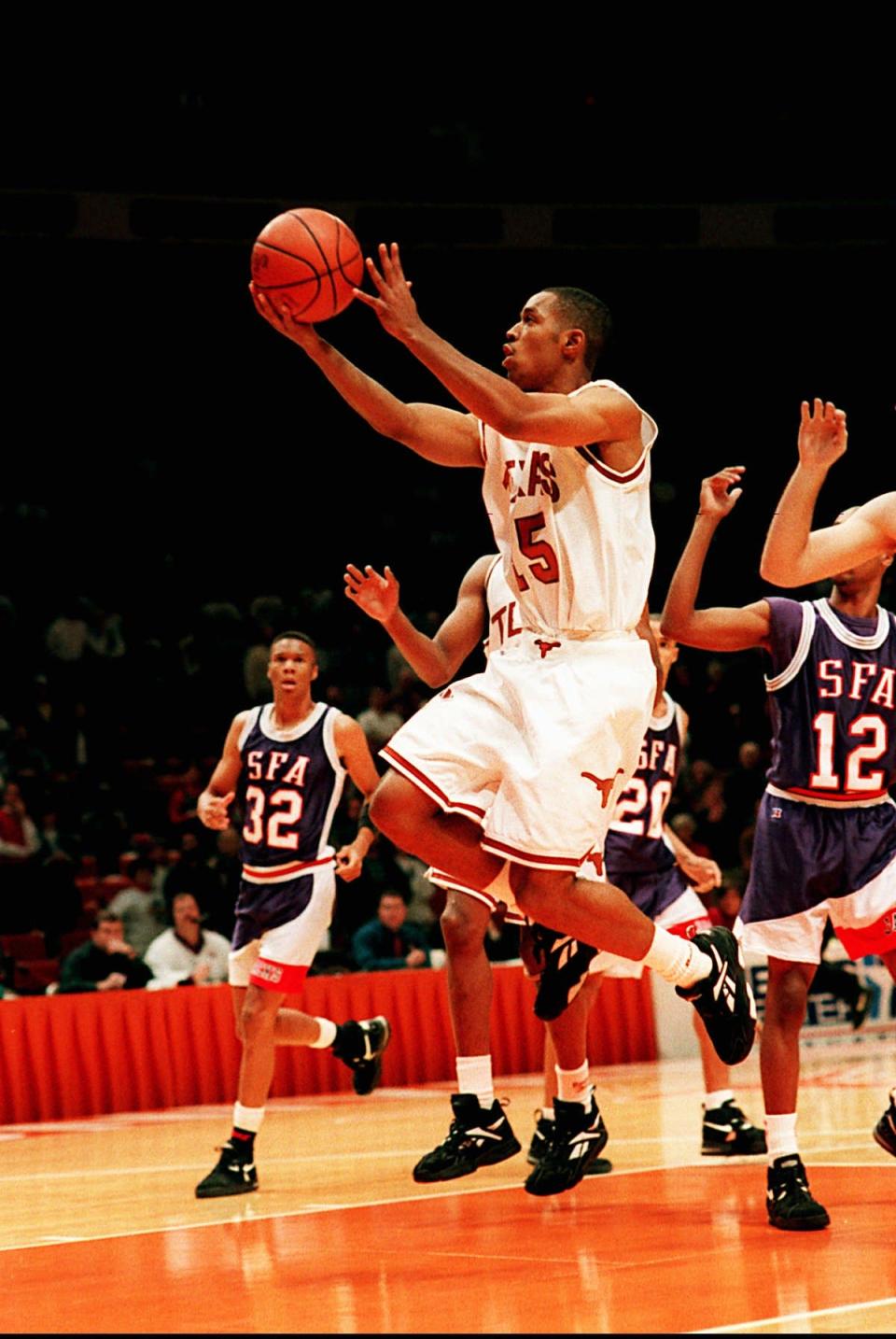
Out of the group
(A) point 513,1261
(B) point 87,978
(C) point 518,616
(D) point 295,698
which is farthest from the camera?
(B) point 87,978

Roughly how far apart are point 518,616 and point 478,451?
0.55 metres

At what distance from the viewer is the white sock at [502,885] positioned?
554 centimetres

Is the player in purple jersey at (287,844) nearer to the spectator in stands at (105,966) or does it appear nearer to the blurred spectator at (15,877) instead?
the spectator in stands at (105,966)

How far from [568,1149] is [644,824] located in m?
A: 2.66

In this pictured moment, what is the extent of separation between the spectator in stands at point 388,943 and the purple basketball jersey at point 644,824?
4.75m

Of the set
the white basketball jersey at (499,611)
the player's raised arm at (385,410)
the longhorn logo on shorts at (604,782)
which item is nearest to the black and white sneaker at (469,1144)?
the longhorn logo on shorts at (604,782)

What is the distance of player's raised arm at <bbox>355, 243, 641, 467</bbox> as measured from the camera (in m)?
4.97

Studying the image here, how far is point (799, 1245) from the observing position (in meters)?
5.37

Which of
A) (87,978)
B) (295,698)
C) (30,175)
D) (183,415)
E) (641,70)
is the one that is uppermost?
(641,70)

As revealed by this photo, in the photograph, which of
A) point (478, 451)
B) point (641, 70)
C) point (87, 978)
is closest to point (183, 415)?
point (641, 70)

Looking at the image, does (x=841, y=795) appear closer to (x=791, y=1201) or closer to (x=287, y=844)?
(x=791, y=1201)

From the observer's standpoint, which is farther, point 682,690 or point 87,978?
point 682,690

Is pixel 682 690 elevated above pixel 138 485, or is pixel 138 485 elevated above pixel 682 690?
pixel 138 485

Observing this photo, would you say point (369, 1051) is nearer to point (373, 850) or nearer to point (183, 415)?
point (373, 850)
